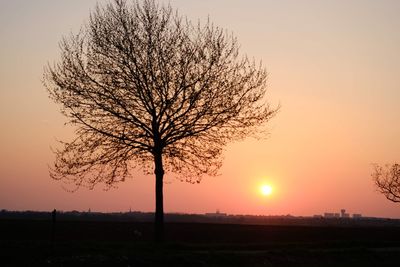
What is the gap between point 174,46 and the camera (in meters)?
34.4

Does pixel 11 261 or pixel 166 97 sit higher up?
pixel 166 97

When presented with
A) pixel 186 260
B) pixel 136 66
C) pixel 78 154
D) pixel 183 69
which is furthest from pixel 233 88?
pixel 186 260

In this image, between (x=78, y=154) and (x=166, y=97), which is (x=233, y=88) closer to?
(x=166, y=97)

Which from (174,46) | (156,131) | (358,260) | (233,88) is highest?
(174,46)

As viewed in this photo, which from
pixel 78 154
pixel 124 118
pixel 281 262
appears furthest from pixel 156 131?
pixel 281 262

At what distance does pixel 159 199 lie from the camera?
1347 inches

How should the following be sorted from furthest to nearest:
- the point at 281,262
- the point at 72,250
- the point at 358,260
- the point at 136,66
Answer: the point at 136,66, the point at 358,260, the point at 281,262, the point at 72,250

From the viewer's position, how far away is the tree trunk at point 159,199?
34.1 metres

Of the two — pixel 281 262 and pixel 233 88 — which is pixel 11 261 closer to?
pixel 281 262

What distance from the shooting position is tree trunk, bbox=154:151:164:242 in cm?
3409

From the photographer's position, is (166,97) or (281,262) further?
Answer: (166,97)

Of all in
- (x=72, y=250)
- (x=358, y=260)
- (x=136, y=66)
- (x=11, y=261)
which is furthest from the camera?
(x=136, y=66)

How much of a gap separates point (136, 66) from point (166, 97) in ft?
8.01

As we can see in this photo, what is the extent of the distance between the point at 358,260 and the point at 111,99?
16.1 metres
